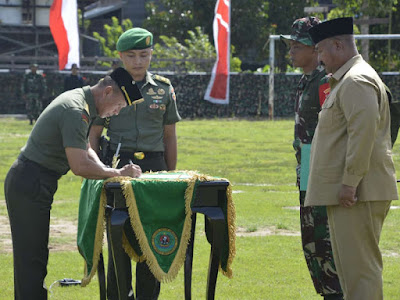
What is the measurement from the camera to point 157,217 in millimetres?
→ 5938

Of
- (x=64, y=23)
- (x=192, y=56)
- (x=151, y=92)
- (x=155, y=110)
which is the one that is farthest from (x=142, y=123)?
(x=192, y=56)

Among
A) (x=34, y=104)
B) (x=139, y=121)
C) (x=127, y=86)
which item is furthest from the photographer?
(x=34, y=104)

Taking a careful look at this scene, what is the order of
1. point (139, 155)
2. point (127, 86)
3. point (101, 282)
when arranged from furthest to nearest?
point (139, 155)
point (101, 282)
point (127, 86)

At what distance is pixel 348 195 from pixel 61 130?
183 centimetres

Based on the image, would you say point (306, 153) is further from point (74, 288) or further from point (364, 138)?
point (74, 288)

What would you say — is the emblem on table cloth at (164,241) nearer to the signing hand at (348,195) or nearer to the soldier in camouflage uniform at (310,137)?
the soldier in camouflage uniform at (310,137)

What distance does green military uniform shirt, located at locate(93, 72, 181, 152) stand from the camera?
697 cm

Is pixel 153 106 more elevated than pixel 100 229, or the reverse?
pixel 153 106

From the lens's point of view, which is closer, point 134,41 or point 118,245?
point 118,245

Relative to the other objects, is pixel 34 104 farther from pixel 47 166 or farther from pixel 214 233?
pixel 214 233

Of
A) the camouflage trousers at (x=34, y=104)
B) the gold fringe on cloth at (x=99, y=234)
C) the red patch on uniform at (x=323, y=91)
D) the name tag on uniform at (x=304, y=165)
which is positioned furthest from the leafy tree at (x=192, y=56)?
the gold fringe on cloth at (x=99, y=234)

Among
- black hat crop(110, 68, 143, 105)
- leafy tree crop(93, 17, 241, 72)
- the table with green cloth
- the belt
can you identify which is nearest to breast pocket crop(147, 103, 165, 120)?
the belt

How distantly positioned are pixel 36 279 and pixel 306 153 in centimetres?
196

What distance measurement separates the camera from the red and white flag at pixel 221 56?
31.6 meters
